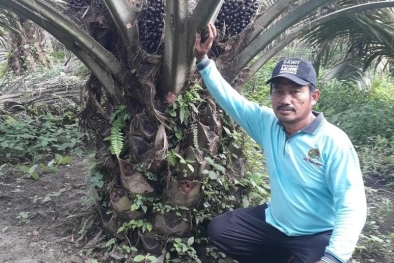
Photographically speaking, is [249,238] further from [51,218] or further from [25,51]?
[25,51]

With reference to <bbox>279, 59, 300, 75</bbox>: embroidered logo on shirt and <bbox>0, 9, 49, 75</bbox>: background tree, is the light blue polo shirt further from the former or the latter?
<bbox>0, 9, 49, 75</bbox>: background tree

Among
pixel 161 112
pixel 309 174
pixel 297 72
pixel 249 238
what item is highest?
pixel 297 72

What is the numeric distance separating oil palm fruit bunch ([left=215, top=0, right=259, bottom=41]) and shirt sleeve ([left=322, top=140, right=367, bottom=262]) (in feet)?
4.06

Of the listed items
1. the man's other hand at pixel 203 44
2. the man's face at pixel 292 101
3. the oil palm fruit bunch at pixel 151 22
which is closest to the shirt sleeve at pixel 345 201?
the man's face at pixel 292 101

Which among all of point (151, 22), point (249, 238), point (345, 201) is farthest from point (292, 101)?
point (151, 22)

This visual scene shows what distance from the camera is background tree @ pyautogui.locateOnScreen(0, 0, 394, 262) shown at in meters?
3.01

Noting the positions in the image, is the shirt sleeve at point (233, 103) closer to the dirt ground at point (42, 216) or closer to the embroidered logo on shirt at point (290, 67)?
the embroidered logo on shirt at point (290, 67)

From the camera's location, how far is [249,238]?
2912mm

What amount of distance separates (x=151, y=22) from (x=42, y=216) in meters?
1.79

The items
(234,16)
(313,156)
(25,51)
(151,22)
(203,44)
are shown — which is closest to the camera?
(313,156)

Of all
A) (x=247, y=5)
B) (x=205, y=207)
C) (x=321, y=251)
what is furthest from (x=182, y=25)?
(x=321, y=251)

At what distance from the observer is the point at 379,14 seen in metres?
3.82

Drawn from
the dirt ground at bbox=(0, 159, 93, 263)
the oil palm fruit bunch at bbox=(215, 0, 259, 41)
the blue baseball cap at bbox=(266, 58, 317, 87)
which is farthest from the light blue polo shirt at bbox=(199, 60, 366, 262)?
the dirt ground at bbox=(0, 159, 93, 263)

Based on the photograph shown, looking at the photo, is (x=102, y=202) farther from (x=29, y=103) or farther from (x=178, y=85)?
(x=29, y=103)
